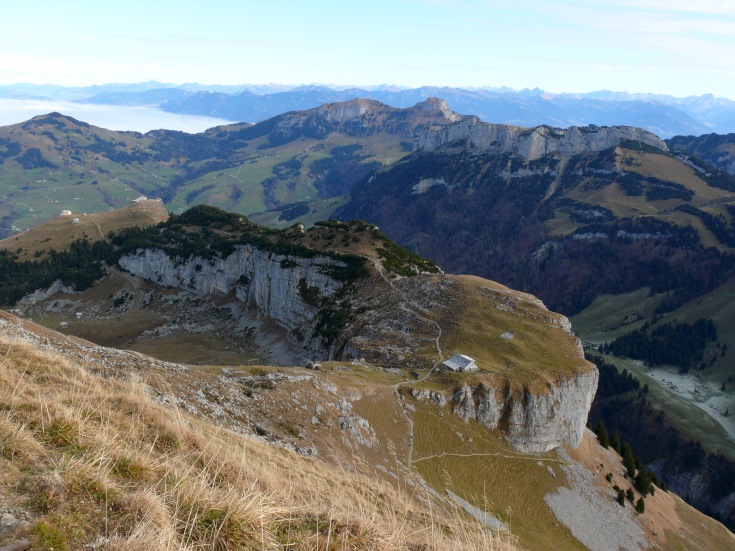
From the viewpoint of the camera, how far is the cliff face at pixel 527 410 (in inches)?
2012

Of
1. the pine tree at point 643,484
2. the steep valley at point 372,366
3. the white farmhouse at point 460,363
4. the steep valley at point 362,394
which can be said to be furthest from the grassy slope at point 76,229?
the pine tree at point 643,484

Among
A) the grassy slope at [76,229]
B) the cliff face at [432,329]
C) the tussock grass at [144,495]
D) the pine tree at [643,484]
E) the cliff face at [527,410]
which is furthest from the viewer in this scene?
the grassy slope at [76,229]

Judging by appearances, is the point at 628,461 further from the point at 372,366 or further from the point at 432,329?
the point at 372,366

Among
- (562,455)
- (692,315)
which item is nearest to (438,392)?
(562,455)

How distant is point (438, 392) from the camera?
162 feet

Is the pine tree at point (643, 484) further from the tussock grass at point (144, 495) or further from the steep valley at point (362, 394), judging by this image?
the tussock grass at point (144, 495)

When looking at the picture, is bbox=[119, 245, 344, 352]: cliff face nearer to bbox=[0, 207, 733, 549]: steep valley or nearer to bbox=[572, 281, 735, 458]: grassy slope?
bbox=[0, 207, 733, 549]: steep valley

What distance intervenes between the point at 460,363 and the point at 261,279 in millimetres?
55508

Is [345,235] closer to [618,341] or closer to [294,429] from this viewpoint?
[294,429]

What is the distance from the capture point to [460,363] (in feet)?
177

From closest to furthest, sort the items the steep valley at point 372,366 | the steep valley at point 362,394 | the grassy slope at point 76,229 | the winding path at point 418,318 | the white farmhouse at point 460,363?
the steep valley at point 362,394 → the steep valley at point 372,366 → the winding path at point 418,318 → the white farmhouse at point 460,363 → the grassy slope at point 76,229

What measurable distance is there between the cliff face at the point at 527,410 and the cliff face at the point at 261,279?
100ft

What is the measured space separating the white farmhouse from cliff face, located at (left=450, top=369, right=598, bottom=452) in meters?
2.79

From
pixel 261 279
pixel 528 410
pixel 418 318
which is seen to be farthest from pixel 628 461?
pixel 261 279
